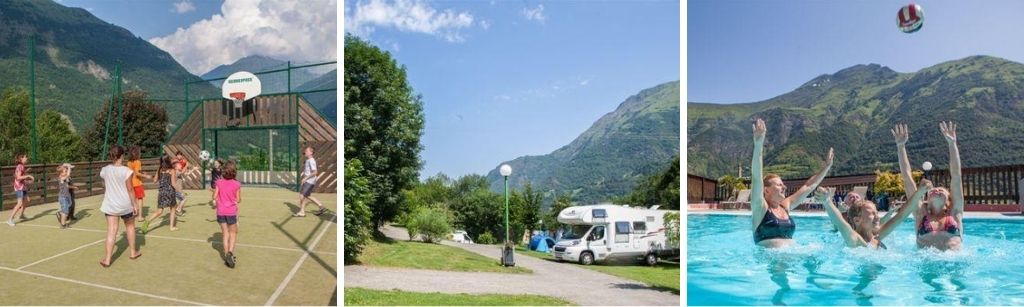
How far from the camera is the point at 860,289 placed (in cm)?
580

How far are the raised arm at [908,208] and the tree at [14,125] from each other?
836cm

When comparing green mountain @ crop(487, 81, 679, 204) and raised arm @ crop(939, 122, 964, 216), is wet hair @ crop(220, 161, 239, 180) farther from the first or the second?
raised arm @ crop(939, 122, 964, 216)

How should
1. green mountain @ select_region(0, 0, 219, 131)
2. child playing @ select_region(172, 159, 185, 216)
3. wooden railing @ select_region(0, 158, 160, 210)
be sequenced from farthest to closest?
green mountain @ select_region(0, 0, 219, 131) → wooden railing @ select_region(0, 158, 160, 210) → child playing @ select_region(172, 159, 185, 216)

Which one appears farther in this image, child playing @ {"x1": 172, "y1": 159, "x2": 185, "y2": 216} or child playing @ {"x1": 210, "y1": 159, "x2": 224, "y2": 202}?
child playing @ {"x1": 210, "y1": 159, "x2": 224, "y2": 202}

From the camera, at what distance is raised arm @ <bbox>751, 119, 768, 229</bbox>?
18.2 ft

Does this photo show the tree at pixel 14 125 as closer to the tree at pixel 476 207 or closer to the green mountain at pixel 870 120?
the tree at pixel 476 207

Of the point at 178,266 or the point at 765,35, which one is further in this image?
the point at 765,35

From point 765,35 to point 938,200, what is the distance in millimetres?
4170

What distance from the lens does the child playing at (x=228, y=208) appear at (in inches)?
235

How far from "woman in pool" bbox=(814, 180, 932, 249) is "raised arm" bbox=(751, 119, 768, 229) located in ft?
1.92

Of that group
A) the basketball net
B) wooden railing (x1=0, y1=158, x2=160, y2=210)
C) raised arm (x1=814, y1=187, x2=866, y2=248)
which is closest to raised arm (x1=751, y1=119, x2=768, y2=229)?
raised arm (x1=814, y1=187, x2=866, y2=248)

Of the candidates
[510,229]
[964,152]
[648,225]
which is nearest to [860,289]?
[648,225]

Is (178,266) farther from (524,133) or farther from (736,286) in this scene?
(736,286)

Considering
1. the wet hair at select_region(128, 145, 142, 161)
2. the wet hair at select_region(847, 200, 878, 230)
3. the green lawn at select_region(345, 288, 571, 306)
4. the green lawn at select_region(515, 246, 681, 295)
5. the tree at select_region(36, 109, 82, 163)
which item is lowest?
the green lawn at select_region(345, 288, 571, 306)
